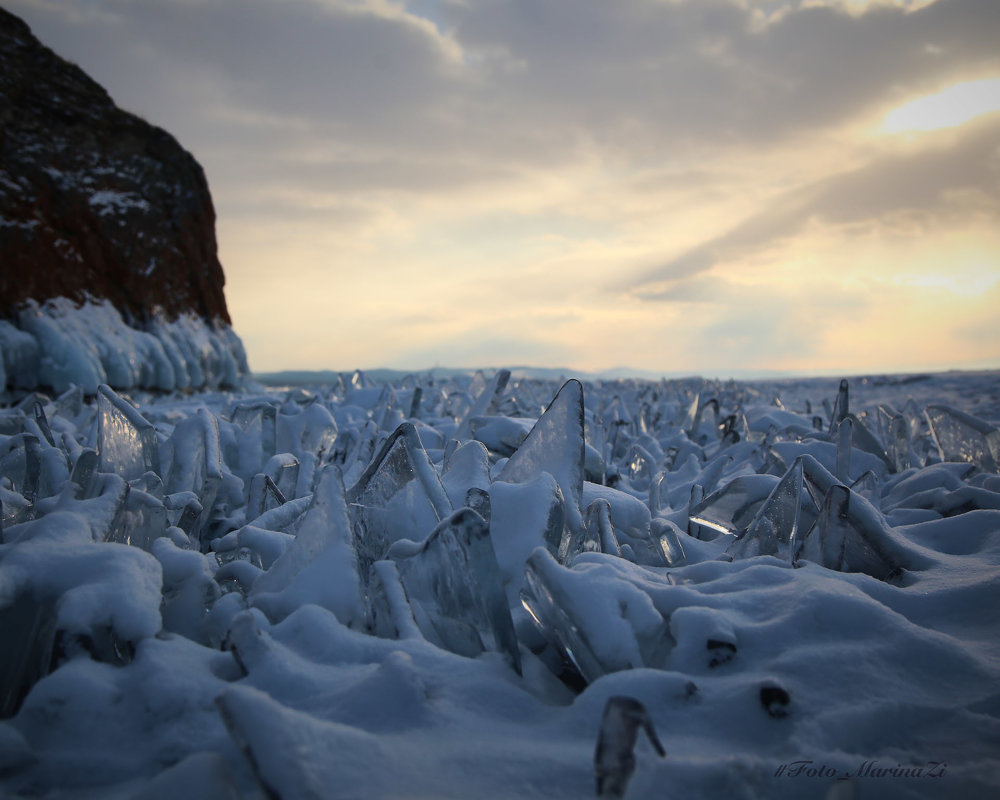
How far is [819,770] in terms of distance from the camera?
617 millimetres

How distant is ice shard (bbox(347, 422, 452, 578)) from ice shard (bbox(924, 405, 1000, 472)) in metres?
2.26

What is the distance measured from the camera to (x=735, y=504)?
67.3 inches

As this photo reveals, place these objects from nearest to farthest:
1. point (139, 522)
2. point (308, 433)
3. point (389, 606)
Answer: point (389, 606) → point (139, 522) → point (308, 433)

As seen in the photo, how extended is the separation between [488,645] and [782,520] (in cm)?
86

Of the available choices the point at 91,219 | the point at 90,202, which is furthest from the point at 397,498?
the point at 90,202

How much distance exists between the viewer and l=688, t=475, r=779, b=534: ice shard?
1663mm

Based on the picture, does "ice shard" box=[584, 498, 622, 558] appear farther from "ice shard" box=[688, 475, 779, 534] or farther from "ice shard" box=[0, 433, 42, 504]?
"ice shard" box=[0, 433, 42, 504]

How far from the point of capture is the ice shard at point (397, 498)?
123 centimetres

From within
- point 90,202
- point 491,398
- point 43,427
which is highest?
point 90,202

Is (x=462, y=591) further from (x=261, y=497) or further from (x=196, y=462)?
(x=196, y=462)

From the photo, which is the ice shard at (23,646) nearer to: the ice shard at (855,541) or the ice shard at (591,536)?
the ice shard at (591,536)

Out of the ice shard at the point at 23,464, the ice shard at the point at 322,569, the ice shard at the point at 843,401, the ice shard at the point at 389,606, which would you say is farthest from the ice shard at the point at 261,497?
the ice shard at the point at 843,401

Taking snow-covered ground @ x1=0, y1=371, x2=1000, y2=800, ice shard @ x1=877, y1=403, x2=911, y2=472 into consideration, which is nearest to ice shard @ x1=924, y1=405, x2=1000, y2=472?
ice shard @ x1=877, y1=403, x2=911, y2=472

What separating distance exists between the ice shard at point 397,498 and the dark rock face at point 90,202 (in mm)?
7905
